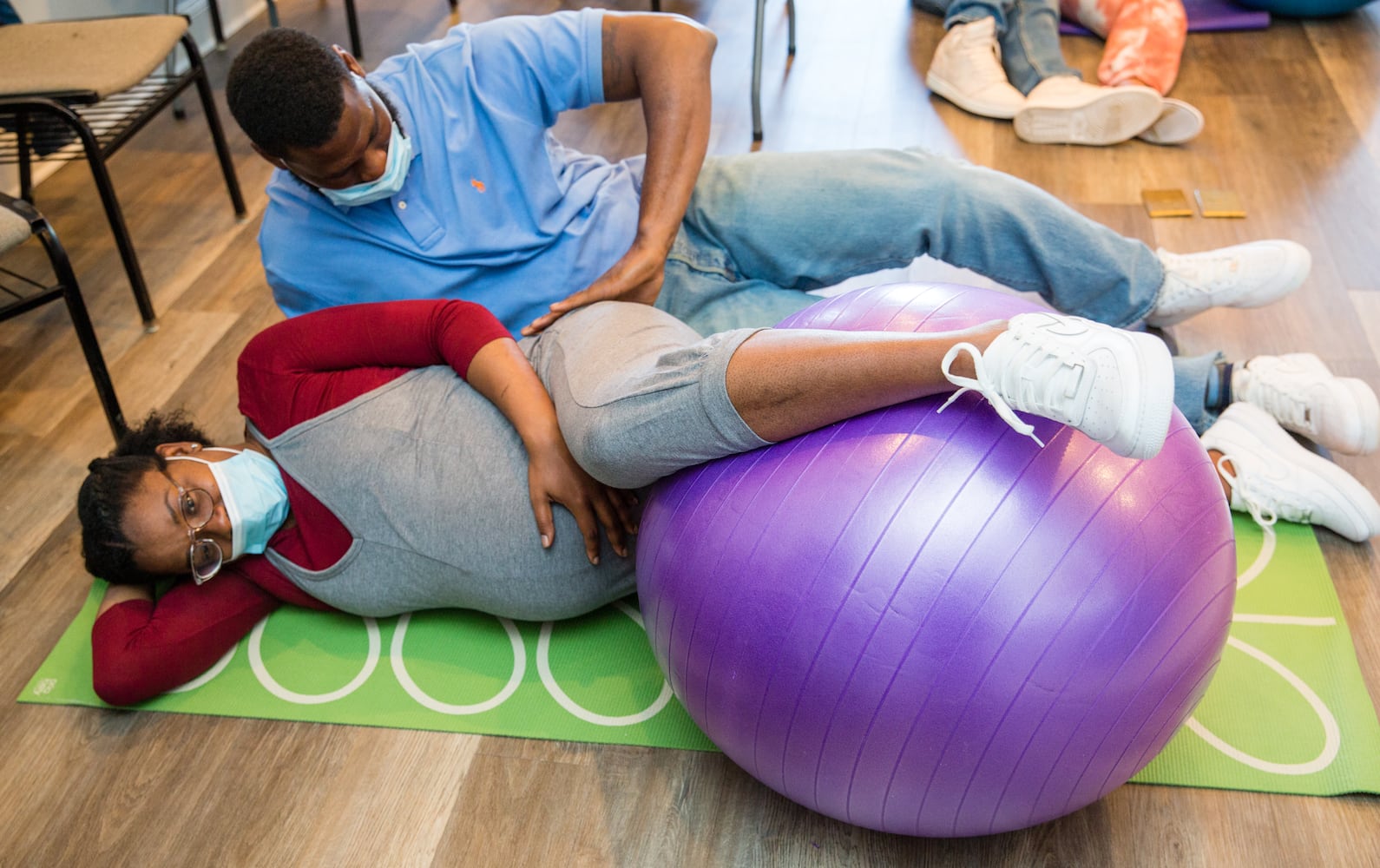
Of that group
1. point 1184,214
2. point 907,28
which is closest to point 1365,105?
point 1184,214


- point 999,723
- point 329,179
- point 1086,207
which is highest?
point 329,179

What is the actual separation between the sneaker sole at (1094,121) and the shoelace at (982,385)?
177 cm

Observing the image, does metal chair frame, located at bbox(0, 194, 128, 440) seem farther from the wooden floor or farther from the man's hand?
the man's hand

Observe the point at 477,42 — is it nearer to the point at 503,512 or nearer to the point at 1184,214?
the point at 503,512

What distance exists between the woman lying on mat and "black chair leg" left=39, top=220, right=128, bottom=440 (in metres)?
0.39

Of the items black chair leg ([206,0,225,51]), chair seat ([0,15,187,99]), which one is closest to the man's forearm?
chair seat ([0,15,187,99])

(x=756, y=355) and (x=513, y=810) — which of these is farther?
(x=513, y=810)

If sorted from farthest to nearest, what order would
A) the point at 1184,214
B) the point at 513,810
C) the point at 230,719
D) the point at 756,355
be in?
1. the point at 1184,214
2. the point at 230,719
3. the point at 513,810
4. the point at 756,355

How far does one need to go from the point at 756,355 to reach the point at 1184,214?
1587mm

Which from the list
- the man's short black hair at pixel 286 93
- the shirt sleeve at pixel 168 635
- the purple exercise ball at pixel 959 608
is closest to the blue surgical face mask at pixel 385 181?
the man's short black hair at pixel 286 93

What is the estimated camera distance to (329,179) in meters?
1.52

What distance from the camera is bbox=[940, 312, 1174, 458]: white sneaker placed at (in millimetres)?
992

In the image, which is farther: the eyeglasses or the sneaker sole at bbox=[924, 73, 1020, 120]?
the sneaker sole at bbox=[924, 73, 1020, 120]

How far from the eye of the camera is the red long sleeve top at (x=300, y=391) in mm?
1564
